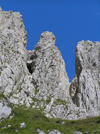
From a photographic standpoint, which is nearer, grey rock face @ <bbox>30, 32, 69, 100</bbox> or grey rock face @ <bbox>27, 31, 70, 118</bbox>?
grey rock face @ <bbox>27, 31, 70, 118</bbox>

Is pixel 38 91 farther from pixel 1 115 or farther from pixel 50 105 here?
pixel 1 115

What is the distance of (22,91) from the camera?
208 ft

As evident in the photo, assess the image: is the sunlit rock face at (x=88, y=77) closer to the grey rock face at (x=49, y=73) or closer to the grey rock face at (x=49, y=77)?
the grey rock face at (x=49, y=77)

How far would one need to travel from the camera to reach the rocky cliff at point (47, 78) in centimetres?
6003

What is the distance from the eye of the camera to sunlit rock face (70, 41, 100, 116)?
64.9 metres

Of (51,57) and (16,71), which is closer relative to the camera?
(16,71)

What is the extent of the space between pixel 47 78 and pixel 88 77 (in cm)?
1700

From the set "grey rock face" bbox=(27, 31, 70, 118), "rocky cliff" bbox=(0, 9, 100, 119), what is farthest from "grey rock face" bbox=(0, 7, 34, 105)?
"grey rock face" bbox=(27, 31, 70, 118)

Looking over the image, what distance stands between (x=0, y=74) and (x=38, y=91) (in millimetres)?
16688

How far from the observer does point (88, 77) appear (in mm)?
73125

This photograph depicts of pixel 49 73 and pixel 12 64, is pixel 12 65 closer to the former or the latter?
pixel 12 64

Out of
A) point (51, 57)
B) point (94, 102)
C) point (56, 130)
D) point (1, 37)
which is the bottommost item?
point (56, 130)

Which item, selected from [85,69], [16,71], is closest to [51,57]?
[85,69]

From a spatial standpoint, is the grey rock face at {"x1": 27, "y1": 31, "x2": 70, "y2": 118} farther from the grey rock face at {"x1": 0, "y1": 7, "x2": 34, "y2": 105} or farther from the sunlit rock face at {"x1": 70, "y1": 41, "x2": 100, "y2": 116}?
the sunlit rock face at {"x1": 70, "y1": 41, "x2": 100, "y2": 116}
